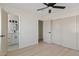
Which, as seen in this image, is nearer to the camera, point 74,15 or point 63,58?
point 63,58

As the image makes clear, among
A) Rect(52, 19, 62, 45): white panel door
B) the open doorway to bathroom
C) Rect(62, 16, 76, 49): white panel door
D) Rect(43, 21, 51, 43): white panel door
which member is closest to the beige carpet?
Rect(62, 16, 76, 49): white panel door

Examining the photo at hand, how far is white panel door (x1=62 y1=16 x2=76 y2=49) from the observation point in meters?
5.34

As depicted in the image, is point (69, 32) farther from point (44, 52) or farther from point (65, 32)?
point (44, 52)

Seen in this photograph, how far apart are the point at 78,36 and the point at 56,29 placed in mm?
2104

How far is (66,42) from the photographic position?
5879mm

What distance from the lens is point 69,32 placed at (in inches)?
222

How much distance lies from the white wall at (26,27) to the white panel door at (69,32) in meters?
1.94

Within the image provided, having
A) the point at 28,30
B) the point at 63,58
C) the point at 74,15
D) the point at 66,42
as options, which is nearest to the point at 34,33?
the point at 28,30

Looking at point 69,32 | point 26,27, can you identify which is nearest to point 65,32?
point 69,32

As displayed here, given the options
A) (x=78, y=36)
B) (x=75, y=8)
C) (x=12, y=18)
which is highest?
(x=75, y=8)

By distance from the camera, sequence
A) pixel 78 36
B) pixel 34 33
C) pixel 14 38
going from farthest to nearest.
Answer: pixel 34 33
pixel 14 38
pixel 78 36

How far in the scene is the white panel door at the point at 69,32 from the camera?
534cm

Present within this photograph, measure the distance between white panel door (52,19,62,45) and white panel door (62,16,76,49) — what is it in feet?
1.18

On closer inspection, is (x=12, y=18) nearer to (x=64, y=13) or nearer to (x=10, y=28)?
(x=10, y=28)
